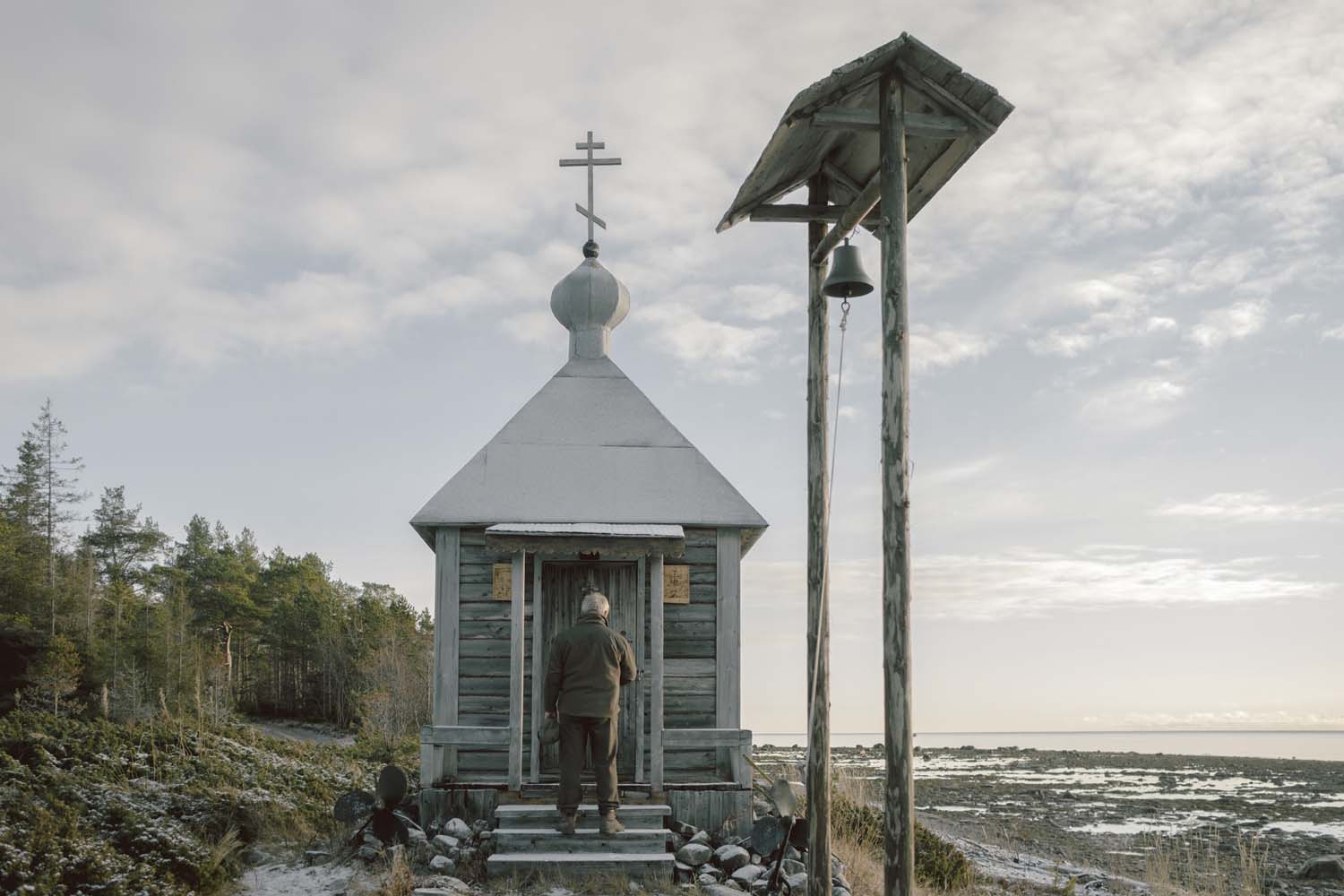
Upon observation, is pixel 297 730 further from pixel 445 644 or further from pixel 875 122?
pixel 875 122

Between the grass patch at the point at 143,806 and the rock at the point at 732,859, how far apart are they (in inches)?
169

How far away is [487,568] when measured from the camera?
12.2 metres

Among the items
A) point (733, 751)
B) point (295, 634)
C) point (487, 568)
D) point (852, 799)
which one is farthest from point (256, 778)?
point (295, 634)

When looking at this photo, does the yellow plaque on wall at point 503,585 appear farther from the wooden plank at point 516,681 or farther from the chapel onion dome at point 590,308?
the chapel onion dome at point 590,308

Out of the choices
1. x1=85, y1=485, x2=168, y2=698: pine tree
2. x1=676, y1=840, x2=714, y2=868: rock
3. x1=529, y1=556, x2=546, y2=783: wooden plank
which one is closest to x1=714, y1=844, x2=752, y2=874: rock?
x1=676, y1=840, x2=714, y2=868: rock

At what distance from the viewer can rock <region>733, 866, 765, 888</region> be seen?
9547mm

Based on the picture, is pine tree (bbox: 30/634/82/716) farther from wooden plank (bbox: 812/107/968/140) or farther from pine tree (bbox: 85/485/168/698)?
wooden plank (bbox: 812/107/968/140)

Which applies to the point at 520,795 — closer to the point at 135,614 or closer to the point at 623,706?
the point at 623,706

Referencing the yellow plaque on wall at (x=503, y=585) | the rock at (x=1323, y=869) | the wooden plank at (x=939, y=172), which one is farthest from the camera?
the rock at (x=1323, y=869)

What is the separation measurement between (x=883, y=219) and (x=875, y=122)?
88 cm

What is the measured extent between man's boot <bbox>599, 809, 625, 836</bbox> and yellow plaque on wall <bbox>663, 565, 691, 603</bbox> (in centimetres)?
284

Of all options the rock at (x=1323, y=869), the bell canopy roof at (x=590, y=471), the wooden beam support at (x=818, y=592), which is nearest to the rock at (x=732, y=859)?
the wooden beam support at (x=818, y=592)

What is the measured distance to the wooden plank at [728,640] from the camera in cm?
1202

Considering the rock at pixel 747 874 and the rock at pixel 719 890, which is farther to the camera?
the rock at pixel 747 874
